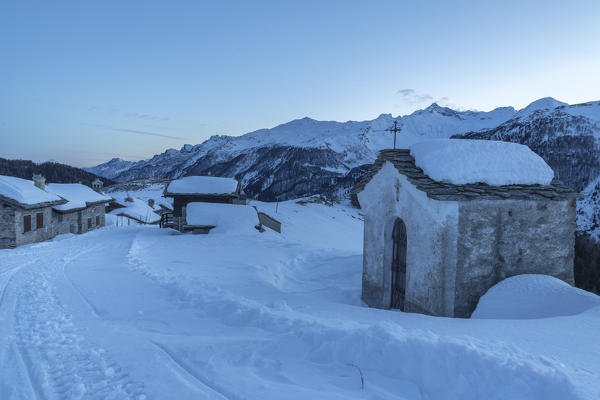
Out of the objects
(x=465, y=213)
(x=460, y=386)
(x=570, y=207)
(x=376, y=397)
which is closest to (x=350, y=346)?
(x=376, y=397)

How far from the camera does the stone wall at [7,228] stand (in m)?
23.8

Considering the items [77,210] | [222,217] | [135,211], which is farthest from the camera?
[135,211]

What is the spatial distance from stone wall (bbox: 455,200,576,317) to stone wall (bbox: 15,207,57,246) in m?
28.3


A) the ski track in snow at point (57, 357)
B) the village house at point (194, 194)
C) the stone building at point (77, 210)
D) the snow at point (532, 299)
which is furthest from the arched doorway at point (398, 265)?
the stone building at point (77, 210)

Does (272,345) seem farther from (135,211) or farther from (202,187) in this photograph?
(135,211)

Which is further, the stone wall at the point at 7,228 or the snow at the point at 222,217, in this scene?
the snow at the point at 222,217

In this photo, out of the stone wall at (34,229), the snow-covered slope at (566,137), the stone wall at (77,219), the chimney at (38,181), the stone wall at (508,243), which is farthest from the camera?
the snow-covered slope at (566,137)

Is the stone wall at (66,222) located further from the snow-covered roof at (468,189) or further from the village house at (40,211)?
the snow-covered roof at (468,189)

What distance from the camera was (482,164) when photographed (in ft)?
29.2

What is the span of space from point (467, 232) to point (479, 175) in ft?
5.09

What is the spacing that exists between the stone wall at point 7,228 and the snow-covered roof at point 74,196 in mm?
6424

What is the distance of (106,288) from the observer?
33.8ft

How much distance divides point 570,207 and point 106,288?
13.3 metres

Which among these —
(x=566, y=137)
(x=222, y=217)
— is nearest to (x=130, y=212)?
(x=222, y=217)
